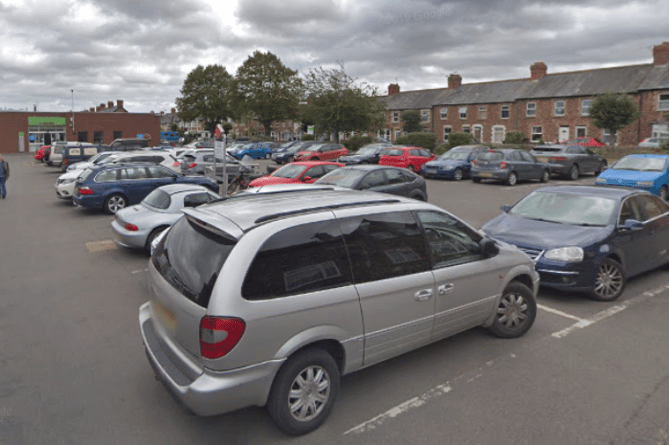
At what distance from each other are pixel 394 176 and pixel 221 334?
1030 centimetres

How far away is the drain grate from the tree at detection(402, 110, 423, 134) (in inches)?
1908

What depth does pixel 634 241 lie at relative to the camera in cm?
708

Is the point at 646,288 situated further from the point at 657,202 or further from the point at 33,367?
the point at 33,367

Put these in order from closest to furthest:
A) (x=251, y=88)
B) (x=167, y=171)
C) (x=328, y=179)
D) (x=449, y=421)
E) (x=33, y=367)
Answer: (x=449, y=421) → (x=33, y=367) → (x=328, y=179) → (x=167, y=171) → (x=251, y=88)

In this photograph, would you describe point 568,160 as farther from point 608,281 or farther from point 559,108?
point 559,108

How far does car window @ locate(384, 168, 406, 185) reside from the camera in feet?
42.3

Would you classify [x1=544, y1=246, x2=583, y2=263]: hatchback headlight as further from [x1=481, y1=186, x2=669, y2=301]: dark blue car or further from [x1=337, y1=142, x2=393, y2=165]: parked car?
[x1=337, y1=142, x2=393, y2=165]: parked car

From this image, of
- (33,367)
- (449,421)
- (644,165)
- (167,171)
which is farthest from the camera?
(644,165)

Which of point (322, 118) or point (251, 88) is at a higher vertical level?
point (251, 88)

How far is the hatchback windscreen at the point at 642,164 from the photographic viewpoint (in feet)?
49.5

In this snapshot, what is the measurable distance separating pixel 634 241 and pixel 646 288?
2.59ft

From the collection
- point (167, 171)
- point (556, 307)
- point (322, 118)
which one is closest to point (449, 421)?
point (556, 307)

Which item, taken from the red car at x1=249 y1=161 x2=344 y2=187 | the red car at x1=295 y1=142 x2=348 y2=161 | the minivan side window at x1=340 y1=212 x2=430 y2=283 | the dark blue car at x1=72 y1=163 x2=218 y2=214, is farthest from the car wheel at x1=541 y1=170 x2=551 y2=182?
the minivan side window at x1=340 y1=212 x2=430 y2=283

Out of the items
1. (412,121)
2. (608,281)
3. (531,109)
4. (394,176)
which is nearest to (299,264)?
(608,281)
